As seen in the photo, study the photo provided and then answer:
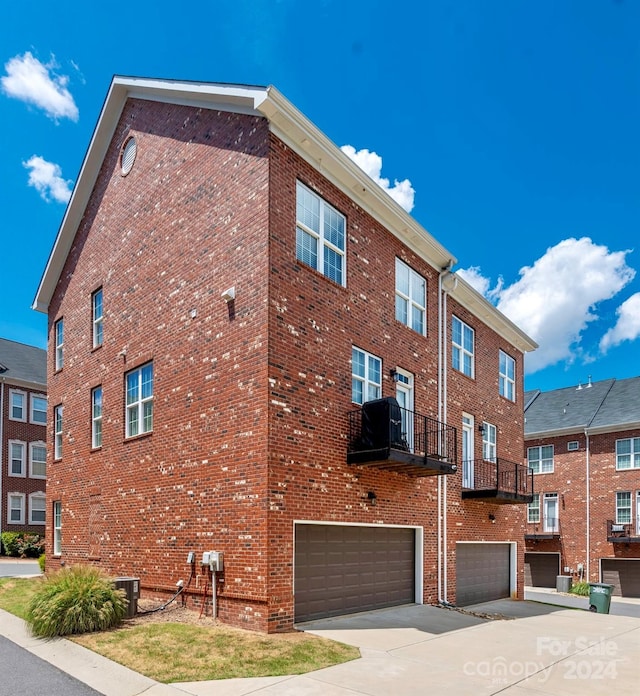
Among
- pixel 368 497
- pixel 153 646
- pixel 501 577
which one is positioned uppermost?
pixel 368 497

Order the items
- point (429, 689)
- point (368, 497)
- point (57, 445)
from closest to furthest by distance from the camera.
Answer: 1. point (429, 689)
2. point (368, 497)
3. point (57, 445)

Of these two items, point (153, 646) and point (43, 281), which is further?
point (43, 281)

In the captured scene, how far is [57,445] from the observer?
18.4 m

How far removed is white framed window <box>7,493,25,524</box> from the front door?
23.5 metres

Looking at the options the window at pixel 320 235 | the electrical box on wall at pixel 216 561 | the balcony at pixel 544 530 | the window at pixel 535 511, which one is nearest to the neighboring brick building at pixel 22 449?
the electrical box on wall at pixel 216 561

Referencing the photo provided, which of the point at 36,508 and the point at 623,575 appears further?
the point at 36,508

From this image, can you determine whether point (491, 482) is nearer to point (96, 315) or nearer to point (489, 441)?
point (489, 441)

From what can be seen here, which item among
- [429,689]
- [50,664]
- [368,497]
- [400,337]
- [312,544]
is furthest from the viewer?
[400,337]

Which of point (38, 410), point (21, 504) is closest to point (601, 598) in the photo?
point (21, 504)

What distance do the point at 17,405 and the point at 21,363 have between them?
2.98 m

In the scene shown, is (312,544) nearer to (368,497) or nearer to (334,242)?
(368,497)

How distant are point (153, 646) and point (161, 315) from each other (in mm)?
7102

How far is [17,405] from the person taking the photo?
31547mm

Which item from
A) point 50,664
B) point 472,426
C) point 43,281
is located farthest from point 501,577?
point 43,281
